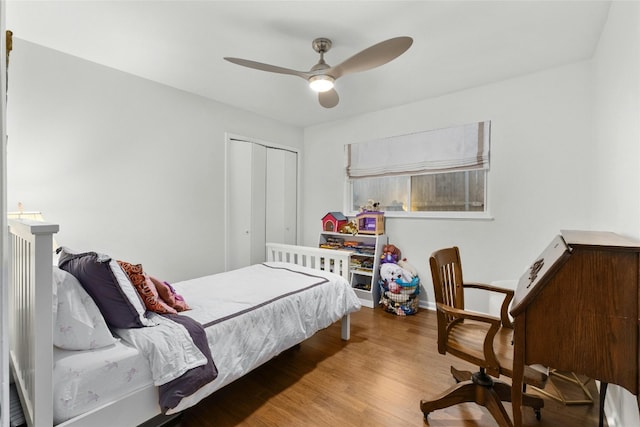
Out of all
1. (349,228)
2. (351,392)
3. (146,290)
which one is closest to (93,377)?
(146,290)

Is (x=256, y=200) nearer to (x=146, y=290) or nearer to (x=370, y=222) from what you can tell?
(x=370, y=222)

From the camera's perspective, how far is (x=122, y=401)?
1.24 metres

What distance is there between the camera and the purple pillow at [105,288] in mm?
1338

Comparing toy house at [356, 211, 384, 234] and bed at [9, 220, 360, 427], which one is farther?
toy house at [356, 211, 384, 234]

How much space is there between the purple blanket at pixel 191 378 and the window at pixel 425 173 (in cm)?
274

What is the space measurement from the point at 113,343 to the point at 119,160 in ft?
6.38

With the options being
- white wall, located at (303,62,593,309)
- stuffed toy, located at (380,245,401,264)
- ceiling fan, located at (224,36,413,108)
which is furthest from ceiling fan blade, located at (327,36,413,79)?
stuffed toy, located at (380,245,401,264)

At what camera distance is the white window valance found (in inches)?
121

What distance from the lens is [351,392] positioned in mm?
1899

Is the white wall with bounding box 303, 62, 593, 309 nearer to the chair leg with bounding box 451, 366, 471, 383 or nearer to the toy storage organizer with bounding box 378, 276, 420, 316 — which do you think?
the toy storage organizer with bounding box 378, 276, 420, 316

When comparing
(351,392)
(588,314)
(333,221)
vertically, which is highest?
(333,221)

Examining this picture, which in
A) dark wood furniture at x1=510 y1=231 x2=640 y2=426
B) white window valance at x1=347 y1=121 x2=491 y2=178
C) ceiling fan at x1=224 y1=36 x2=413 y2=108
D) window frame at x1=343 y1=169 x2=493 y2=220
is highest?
ceiling fan at x1=224 y1=36 x2=413 y2=108

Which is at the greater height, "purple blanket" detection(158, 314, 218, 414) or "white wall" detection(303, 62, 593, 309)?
"white wall" detection(303, 62, 593, 309)

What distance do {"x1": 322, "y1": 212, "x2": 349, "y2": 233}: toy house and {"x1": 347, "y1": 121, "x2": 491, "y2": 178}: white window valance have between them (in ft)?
1.89
